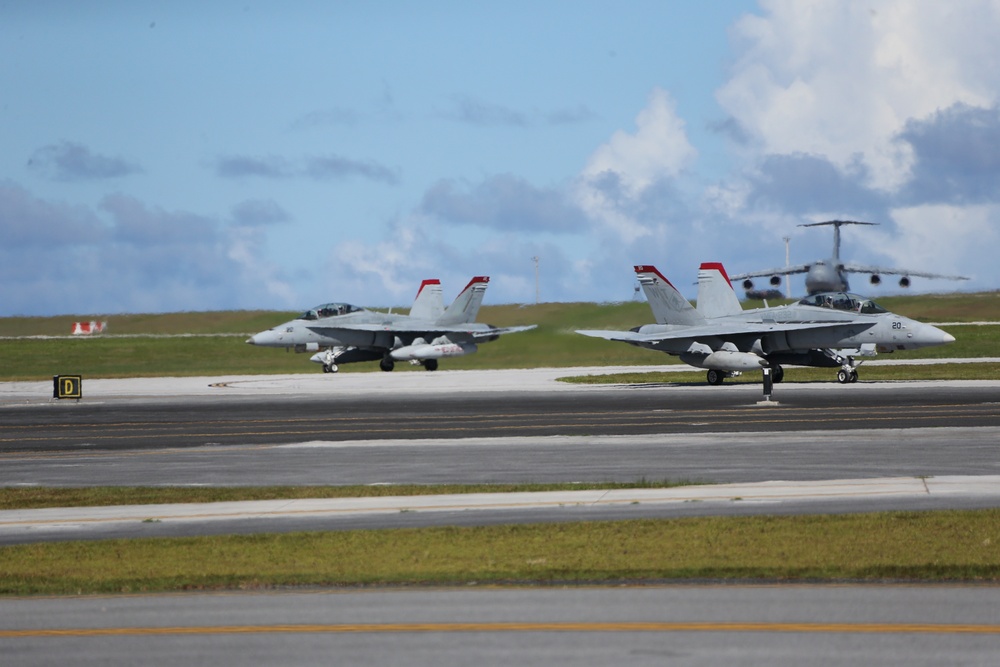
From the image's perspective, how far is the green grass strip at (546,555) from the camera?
11906 mm

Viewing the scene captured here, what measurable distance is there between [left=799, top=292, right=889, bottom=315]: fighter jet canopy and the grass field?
1185 cm

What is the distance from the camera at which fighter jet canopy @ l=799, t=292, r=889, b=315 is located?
141 ft

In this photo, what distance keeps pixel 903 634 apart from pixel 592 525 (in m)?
5.77

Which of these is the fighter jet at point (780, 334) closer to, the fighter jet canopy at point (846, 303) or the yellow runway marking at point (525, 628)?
the fighter jet canopy at point (846, 303)

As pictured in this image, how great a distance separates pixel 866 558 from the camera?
12.2m

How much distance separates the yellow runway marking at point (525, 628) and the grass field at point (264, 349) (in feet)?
141

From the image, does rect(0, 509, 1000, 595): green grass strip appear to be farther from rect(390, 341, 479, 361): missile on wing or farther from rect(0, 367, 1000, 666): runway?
rect(390, 341, 479, 361): missile on wing

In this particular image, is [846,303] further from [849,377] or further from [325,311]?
[325,311]

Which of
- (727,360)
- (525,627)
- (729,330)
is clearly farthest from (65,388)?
(525,627)

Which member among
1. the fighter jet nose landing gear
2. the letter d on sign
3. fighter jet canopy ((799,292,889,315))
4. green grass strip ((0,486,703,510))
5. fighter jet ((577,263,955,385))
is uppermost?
fighter jet canopy ((799,292,889,315))

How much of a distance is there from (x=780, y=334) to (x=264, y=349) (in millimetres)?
45990

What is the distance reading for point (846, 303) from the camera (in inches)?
1709

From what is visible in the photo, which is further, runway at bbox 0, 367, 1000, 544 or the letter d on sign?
the letter d on sign

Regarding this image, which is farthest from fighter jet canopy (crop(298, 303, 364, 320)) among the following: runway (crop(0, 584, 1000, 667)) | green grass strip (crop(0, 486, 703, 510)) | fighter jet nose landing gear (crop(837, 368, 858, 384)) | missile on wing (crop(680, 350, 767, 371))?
runway (crop(0, 584, 1000, 667))
